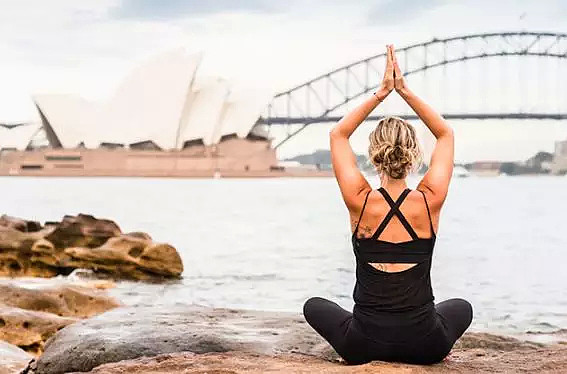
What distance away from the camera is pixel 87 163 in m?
62.9

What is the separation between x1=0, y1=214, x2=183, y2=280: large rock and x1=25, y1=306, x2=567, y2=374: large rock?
586 cm

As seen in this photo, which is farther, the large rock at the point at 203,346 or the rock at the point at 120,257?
the rock at the point at 120,257

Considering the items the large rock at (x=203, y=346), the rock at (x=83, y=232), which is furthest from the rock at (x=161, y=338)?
the rock at (x=83, y=232)

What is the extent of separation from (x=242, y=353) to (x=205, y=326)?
48cm

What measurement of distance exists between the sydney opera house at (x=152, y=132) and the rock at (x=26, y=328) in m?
39.8

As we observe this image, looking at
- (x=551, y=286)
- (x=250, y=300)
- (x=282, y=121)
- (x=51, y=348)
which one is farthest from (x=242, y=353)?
(x=282, y=121)

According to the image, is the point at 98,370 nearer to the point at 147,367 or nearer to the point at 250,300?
the point at 147,367

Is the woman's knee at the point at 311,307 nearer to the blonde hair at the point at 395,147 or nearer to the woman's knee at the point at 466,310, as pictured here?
the woman's knee at the point at 466,310

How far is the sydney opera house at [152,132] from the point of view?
4631 centimetres

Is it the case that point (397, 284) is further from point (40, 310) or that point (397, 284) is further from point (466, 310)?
point (40, 310)

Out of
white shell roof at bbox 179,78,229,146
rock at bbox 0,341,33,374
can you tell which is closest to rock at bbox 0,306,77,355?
rock at bbox 0,341,33,374

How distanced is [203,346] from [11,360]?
699mm

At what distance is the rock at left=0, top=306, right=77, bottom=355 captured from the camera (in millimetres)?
4316

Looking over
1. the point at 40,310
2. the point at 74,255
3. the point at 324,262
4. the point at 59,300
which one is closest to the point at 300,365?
the point at 40,310
